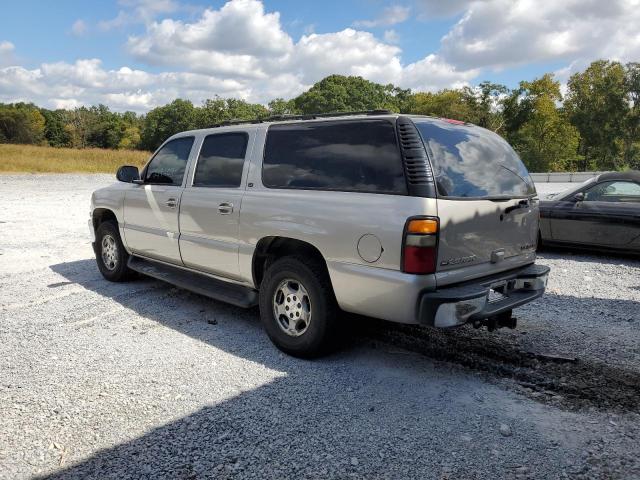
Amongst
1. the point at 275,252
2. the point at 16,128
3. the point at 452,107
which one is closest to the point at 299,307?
the point at 275,252

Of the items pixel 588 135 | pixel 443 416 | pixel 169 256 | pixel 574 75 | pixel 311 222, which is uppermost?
pixel 574 75

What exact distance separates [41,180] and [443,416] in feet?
85.7

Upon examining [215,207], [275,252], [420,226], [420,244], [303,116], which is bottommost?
[275,252]

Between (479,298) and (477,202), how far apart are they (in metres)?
0.70

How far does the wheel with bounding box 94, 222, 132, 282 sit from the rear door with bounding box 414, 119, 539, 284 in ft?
14.1

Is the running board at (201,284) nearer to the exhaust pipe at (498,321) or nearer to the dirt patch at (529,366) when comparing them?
the dirt patch at (529,366)

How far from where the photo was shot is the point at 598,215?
7.86m

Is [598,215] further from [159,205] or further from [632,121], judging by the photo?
[632,121]

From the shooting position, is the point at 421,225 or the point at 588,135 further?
the point at 588,135

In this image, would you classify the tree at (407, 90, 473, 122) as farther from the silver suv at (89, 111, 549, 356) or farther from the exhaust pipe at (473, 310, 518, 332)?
the exhaust pipe at (473, 310, 518, 332)

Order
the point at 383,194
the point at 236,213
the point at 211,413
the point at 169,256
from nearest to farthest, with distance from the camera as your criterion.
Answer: the point at 211,413, the point at 383,194, the point at 236,213, the point at 169,256

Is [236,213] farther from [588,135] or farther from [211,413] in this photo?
[588,135]

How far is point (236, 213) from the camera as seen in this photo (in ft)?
14.6

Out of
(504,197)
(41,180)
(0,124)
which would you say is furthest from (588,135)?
(0,124)
